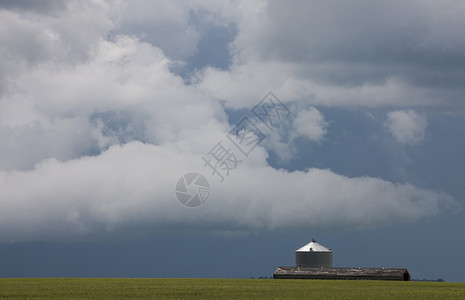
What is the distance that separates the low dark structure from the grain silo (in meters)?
5.61

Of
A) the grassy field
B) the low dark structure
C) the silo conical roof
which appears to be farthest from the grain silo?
the grassy field

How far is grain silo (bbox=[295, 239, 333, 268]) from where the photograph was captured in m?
120

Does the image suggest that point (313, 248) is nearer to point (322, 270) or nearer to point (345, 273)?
point (322, 270)

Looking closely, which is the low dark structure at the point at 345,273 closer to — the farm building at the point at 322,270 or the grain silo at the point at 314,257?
the farm building at the point at 322,270

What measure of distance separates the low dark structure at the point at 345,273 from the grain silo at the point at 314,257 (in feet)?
18.4

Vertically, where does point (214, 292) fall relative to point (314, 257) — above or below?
below

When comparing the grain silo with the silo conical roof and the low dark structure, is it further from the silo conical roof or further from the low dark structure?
the low dark structure

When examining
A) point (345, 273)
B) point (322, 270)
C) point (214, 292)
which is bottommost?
point (214, 292)

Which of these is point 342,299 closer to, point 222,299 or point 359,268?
point 222,299

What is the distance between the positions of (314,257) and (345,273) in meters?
10.7

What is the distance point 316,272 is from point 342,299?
64525mm

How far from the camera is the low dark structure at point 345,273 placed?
10871cm

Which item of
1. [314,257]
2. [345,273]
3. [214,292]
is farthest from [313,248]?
[214,292]

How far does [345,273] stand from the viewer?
11031cm
